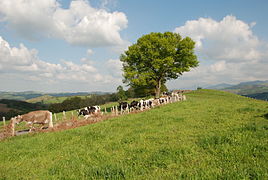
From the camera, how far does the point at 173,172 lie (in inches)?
182

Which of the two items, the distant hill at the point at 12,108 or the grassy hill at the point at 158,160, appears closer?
the grassy hill at the point at 158,160

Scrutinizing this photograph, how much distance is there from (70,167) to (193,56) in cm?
3411

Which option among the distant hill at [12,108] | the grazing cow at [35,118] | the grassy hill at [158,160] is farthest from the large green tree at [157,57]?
the distant hill at [12,108]

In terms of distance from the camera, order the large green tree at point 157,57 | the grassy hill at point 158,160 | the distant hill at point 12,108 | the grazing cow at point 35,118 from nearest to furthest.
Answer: the grassy hill at point 158,160 → the grazing cow at point 35,118 → the large green tree at point 157,57 → the distant hill at point 12,108

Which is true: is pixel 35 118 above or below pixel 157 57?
below

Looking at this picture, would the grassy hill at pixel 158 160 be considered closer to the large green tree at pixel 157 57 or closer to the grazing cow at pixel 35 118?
the grazing cow at pixel 35 118

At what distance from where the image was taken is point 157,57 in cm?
3450

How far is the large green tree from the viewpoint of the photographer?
3338 cm

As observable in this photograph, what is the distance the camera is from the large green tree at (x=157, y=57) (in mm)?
33375

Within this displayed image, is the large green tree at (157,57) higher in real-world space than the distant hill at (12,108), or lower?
higher

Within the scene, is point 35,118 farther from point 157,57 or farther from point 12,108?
point 12,108

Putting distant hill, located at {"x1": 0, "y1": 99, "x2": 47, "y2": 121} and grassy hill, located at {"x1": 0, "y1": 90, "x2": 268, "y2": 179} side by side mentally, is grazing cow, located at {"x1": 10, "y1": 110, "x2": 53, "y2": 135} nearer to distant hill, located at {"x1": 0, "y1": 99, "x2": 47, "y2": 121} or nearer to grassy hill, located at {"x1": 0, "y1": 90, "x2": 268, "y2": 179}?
grassy hill, located at {"x1": 0, "y1": 90, "x2": 268, "y2": 179}

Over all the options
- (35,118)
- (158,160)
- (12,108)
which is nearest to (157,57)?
(35,118)

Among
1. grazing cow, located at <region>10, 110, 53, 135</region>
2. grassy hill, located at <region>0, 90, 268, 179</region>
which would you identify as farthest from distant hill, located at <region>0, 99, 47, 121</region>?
grassy hill, located at <region>0, 90, 268, 179</region>
